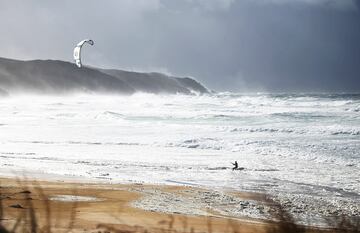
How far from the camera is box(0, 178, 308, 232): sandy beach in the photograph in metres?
6.00

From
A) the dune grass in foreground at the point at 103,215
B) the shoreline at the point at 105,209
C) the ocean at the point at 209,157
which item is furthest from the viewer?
the ocean at the point at 209,157

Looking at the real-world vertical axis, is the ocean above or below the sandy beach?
above

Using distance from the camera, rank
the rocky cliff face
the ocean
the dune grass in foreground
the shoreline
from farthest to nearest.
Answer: the rocky cliff face < the ocean < the shoreline < the dune grass in foreground

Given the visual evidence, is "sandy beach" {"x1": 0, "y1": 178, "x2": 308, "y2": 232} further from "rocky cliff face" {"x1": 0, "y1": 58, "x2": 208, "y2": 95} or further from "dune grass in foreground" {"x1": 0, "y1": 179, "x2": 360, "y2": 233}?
"rocky cliff face" {"x1": 0, "y1": 58, "x2": 208, "y2": 95}

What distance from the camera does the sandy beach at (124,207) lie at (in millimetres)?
5996

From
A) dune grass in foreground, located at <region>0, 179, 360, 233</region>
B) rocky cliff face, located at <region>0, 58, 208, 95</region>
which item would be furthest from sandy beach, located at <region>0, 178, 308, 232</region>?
rocky cliff face, located at <region>0, 58, 208, 95</region>

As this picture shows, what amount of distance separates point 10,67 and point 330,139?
126 metres

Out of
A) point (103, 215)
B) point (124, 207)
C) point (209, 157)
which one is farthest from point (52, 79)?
point (103, 215)

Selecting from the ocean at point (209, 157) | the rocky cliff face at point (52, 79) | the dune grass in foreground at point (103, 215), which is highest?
the rocky cliff face at point (52, 79)

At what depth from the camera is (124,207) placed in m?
7.71

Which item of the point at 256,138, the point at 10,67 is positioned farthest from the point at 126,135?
the point at 10,67

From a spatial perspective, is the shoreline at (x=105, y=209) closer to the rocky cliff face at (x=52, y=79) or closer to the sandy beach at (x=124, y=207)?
the sandy beach at (x=124, y=207)

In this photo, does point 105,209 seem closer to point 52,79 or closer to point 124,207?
point 124,207

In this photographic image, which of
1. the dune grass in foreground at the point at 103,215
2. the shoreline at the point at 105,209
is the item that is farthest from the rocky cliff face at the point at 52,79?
the dune grass in foreground at the point at 103,215
